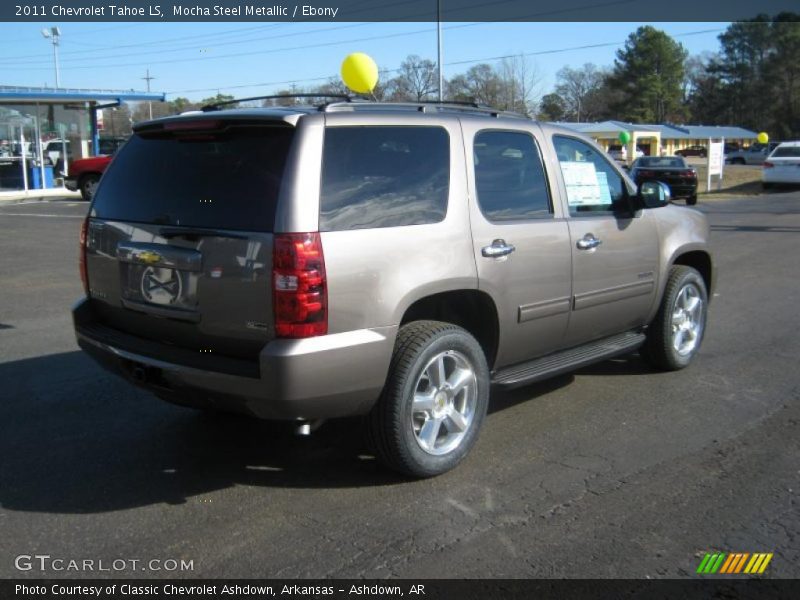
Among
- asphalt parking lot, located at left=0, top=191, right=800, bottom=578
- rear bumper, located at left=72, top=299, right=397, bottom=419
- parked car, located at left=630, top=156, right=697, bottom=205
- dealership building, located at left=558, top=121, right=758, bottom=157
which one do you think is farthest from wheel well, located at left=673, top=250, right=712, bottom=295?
dealership building, located at left=558, top=121, right=758, bottom=157

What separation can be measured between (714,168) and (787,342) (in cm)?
2628

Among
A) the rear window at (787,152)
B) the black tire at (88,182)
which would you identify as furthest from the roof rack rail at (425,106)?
the rear window at (787,152)

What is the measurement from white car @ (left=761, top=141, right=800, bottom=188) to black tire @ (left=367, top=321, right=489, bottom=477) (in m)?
28.2

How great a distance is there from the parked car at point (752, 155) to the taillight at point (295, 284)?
231ft

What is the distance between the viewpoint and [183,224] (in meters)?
3.83

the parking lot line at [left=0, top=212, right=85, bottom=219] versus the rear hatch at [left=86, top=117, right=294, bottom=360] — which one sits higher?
the rear hatch at [left=86, top=117, right=294, bottom=360]

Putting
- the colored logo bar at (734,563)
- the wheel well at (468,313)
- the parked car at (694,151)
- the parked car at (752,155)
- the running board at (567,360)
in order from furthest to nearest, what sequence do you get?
the parked car at (694,151) < the parked car at (752,155) < the running board at (567,360) < the wheel well at (468,313) < the colored logo bar at (734,563)

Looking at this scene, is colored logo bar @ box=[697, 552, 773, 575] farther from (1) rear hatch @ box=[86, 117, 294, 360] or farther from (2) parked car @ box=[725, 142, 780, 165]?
(2) parked car @ box=[725, 142, 780, 165]

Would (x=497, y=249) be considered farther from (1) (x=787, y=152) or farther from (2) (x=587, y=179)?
(1) (x=787, y=152)

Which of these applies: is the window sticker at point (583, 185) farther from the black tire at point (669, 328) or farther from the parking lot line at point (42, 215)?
the parking lot line at point (42, 215)

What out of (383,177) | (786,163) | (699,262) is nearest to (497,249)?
(383,177)

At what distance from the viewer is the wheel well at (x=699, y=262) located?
619 centimetres

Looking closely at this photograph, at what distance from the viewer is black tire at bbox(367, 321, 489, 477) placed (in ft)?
12.7

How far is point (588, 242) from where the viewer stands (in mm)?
4949
